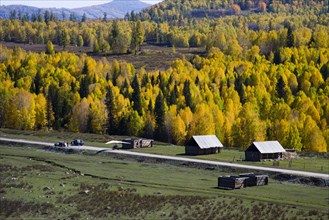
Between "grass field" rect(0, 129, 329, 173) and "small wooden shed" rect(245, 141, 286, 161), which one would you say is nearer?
"grass field" rect(0, 129, 329, 173)

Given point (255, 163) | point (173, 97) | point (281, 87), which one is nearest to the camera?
point (255, 163)

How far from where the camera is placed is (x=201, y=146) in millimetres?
92188

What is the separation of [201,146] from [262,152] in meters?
9.97

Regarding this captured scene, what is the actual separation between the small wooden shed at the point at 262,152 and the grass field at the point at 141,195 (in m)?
8.76

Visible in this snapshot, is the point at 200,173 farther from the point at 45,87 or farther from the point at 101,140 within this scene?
the point at 45,87

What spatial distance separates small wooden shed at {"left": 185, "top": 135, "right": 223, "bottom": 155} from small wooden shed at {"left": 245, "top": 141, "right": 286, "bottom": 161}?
26.2 feet

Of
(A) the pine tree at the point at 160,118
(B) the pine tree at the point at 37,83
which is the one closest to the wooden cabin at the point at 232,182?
(A) the pine tree at the point at 160,118

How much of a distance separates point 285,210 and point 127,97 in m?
94.9

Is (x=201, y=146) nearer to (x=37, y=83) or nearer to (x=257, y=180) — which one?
(x=257, y=180)

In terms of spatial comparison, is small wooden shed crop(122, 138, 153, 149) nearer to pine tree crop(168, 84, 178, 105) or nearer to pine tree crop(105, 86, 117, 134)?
pine tree crop(105, 86, 117, 134)

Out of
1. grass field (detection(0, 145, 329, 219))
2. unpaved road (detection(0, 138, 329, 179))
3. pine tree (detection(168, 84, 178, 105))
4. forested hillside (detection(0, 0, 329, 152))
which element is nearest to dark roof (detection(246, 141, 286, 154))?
unpaved road (detection(0, 138, 329, 179))

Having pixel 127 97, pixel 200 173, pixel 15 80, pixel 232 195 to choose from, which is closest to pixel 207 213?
pixel 232 195

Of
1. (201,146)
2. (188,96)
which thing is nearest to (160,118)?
(188,96)

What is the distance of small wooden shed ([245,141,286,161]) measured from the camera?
281 ft
